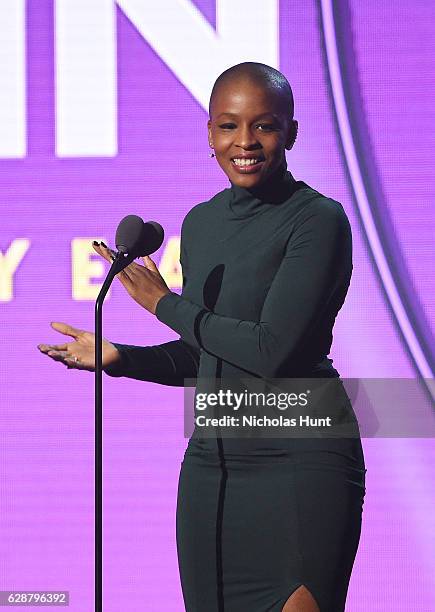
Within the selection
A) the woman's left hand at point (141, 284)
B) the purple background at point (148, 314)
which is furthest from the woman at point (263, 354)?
the purple background at point (148, 314)

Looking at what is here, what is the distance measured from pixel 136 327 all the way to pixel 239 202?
1.07 m

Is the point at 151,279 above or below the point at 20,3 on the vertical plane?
below

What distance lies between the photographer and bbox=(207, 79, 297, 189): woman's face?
1.70 m

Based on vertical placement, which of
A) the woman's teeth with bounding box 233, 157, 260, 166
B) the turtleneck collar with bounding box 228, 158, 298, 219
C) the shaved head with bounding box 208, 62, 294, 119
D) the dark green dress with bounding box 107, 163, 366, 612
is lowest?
the dark green dress with bounding box 107, 163, 366, 612

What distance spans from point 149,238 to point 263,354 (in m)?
0.25

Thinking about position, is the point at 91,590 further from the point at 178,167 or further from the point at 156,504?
the point at 178,167

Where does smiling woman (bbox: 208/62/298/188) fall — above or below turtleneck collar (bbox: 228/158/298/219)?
above

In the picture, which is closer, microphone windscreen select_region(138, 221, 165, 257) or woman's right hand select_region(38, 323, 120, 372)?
microphone windscreen select_region(138, 221, 165, 257)

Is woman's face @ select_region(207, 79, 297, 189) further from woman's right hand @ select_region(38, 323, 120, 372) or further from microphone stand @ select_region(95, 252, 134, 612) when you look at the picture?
woman's right hand @ select_region(38, 323, 120, 372)

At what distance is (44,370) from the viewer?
9.25 feet

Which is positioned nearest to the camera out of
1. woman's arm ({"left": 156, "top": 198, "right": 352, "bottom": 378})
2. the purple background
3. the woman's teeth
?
woman's arm ({"left": 156, "top": 198, "right": 352, "bottom": 378})

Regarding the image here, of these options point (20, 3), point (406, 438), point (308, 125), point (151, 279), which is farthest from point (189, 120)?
point (151, 279)

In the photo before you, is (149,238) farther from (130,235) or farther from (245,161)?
(245,161)

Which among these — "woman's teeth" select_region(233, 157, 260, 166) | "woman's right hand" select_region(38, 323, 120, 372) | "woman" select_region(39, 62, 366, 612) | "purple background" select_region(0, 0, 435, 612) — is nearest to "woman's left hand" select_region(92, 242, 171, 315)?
"woman" select_region(39, 62, 366, 612)
